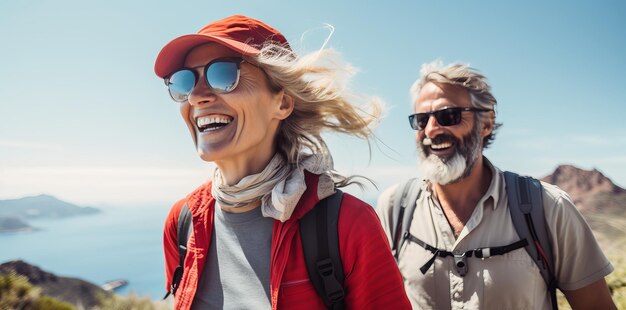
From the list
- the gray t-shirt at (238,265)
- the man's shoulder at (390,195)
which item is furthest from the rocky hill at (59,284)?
the gray t-shirt at (238,265)

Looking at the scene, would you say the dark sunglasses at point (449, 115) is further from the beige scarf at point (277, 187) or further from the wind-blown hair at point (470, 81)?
the beige scarf at point (277, 187)

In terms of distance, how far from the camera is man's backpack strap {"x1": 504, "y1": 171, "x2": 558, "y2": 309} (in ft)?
7.95

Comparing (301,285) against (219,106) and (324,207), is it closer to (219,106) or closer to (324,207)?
(324,207)

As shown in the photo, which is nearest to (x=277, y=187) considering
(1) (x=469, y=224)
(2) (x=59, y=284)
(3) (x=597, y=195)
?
(1) (x=469, y=224)

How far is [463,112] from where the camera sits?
3195mm

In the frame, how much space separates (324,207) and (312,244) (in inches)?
7.2

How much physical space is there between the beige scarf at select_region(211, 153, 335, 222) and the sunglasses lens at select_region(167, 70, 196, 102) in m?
0.47

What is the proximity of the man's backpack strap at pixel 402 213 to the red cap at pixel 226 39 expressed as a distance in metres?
1.80

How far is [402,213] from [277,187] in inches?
67.7

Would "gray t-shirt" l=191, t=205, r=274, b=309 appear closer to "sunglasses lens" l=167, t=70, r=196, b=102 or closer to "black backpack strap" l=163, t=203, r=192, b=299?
"black backpack strap" l=163, t=203, r=192, b=299

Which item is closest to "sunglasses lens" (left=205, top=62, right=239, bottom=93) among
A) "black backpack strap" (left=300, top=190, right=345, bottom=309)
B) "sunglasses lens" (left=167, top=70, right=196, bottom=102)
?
"sunglasses lens" (left=167, top=70, right=196, bottom=102)

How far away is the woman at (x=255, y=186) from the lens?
154 centimetres

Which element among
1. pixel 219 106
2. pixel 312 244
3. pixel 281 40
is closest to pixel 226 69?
pixel 219 106

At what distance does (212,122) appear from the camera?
1769 mm
